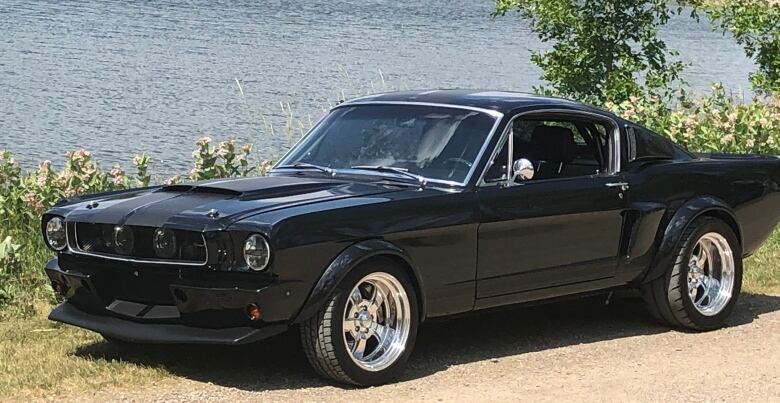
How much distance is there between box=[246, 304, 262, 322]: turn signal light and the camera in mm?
6574

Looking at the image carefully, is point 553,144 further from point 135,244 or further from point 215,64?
point 215,64

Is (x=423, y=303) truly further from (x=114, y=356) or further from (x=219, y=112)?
(x=219, y=112)

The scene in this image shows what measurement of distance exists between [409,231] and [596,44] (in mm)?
9332

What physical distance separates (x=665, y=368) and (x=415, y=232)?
1688 mm

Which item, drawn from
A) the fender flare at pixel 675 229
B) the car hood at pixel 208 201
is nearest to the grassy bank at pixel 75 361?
the car hood at pixel 208 201

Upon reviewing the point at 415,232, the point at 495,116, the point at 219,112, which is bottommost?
the point at 219,112

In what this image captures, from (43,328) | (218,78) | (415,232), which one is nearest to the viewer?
(415,232)

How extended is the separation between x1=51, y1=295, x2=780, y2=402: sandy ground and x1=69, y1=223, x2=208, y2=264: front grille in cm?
65

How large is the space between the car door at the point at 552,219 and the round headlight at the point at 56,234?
86.4 inches

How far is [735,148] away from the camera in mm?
13734

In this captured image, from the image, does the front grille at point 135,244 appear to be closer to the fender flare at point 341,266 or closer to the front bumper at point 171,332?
the front bumper at point 171,332

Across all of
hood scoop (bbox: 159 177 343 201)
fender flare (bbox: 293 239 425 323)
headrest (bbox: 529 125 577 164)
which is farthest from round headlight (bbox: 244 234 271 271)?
headrest (bbox: 529 125 577 164)

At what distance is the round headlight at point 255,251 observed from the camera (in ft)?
21.6

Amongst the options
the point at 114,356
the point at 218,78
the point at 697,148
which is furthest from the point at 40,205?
the point at 218,78
